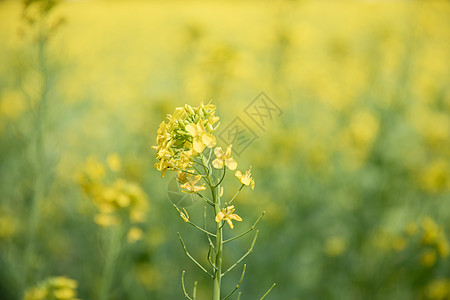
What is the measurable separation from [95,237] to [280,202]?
5.82 ft

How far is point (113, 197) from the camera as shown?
7.08ft

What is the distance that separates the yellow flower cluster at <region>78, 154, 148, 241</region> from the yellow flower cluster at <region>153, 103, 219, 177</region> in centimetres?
106

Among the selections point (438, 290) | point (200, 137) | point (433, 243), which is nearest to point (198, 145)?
point (200, 137)

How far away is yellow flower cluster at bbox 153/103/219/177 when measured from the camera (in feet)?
3.79

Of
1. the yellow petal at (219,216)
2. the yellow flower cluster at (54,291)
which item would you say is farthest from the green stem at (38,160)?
the yellow petal at (219,216)

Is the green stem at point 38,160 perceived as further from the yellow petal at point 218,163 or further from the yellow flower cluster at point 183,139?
the yellow petal at point 218,163

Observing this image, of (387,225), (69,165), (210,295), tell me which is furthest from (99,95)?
(387,225)

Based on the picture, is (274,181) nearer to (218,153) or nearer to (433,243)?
(433,243)

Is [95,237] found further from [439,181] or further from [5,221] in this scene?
[439,181]

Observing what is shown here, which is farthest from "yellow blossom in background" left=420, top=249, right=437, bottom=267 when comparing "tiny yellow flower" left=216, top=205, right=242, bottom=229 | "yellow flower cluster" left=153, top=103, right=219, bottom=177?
"yellow flower cluster" left=153, top=103, right=219, bottom=177

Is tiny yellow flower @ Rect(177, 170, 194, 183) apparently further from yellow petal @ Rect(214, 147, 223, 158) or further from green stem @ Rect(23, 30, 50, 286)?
green stem @ Rect(23, 30, 50, 286)

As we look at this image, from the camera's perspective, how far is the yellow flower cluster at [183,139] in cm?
116

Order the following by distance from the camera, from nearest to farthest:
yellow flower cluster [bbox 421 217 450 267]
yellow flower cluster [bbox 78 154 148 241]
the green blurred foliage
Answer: yellow flower cluster [bbox 78 154 148 241] < yellow flower cluster [bbox 421 217 450 267] < the green blurred foliage

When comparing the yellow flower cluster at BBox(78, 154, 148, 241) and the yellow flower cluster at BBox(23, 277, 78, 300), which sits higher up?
the yellow flower cluster at BBox(78, 154, 148, 241)
